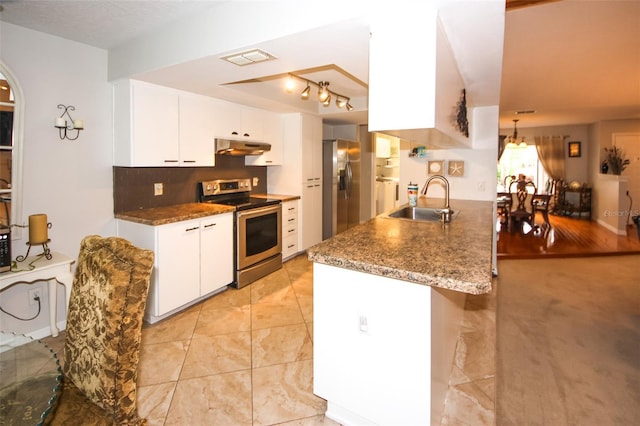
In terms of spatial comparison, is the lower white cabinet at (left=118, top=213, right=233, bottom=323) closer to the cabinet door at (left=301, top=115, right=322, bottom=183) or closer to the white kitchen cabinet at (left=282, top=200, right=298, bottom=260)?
the white kitchen cabinet at (left=282, top=200, right=298, bottom=260)

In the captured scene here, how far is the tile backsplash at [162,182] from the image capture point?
10.1 feet

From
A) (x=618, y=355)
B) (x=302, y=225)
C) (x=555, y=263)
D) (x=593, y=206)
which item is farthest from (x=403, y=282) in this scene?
(x=593, y=206)

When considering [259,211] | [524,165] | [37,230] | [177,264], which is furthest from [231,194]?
[524,165]

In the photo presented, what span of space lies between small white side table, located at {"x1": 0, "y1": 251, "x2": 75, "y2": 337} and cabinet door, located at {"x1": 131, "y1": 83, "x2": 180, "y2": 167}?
93 centimetres

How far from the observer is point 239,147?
12.4 feet

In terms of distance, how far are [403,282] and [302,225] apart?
3296mm

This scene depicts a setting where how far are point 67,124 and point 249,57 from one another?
161 cm

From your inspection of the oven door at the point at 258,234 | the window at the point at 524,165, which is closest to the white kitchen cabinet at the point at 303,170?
the oven door at the point at 258,234

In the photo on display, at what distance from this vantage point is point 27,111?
2.48 meters

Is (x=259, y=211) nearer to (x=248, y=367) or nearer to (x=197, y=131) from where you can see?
(x=197, y=131)

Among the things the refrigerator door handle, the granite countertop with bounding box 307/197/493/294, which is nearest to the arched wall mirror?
the granite countertop with bounding box 307/197/493/294

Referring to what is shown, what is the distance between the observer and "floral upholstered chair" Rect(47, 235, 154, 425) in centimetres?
122

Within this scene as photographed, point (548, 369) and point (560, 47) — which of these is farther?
point (560, 47)

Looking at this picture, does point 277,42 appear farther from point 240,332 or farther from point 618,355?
point 618,355
